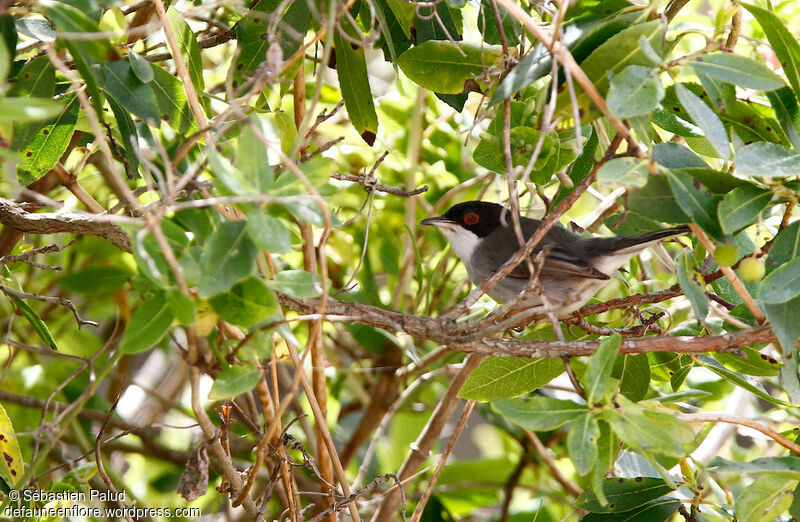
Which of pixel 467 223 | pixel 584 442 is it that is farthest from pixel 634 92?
pixel 467 223

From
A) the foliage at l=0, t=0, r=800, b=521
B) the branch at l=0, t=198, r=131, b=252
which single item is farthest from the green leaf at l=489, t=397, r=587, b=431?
the branch at l=0, t=198, r=131, b=252

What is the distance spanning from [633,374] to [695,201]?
0.91 meters

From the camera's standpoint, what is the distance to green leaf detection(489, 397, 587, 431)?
176cm

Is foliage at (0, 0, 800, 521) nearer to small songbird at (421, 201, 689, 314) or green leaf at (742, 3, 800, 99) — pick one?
green leaf at (742, 3, 800, 99)

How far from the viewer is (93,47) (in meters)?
1.83

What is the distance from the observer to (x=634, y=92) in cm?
176

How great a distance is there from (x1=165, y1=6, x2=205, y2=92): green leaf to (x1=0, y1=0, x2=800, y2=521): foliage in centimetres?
2

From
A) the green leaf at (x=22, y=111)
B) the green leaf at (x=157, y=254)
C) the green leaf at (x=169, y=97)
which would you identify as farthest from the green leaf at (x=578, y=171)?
the green leaf at (x=22, y=111)

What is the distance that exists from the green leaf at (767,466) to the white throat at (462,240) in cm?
214

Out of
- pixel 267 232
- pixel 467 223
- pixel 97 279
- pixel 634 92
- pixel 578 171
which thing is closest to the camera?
pixel 267 232

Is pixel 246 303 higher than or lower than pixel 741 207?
lower

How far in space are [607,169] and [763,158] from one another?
1.44 feet

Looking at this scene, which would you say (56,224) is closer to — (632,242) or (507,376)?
(507,376)

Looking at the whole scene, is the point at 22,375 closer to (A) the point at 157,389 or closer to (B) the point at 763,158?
(A) the point at 157,389
